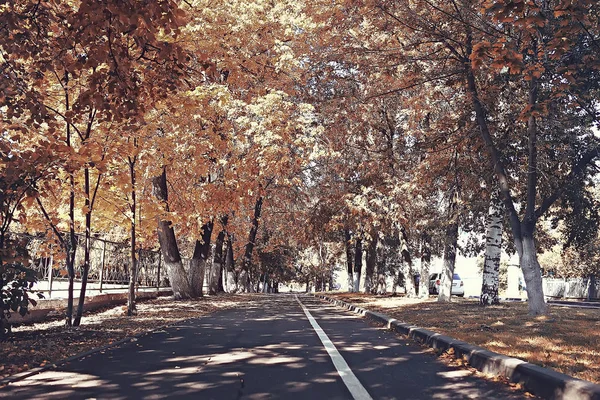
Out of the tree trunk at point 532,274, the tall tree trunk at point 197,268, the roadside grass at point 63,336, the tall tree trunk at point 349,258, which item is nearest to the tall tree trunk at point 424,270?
the tall tree trunk at point 197,268

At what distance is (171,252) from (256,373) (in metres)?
15.9

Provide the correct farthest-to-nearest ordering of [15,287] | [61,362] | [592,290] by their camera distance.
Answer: [592,290] → [15,287] → [61,362]

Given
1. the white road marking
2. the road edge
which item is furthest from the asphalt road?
the road edge

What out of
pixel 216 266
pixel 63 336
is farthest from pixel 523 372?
pixel 216 266

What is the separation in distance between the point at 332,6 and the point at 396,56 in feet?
8.44

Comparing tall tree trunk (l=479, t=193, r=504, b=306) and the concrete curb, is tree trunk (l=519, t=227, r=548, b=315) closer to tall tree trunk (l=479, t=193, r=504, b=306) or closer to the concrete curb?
the concrete curb

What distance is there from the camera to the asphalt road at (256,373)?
5.62m

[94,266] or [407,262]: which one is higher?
[407,262]

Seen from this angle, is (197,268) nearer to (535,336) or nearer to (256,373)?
(535,336)

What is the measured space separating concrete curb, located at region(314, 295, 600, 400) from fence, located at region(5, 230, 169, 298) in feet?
21.2

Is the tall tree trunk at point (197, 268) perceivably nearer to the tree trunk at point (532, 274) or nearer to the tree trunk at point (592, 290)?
the tree trunk at point (532, 274)

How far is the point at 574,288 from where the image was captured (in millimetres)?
39250

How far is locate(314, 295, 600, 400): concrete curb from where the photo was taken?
5.04m

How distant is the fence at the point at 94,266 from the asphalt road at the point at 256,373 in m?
2.50
